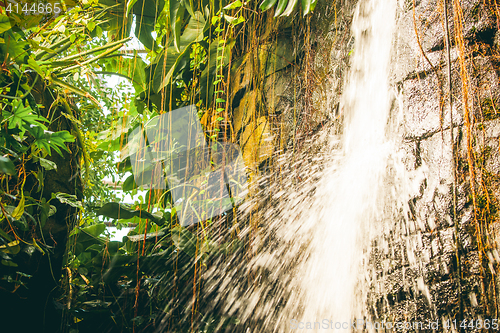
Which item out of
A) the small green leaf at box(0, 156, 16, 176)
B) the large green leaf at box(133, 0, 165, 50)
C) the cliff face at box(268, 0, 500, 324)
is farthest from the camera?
the large green leaf at box(133, 0, 165, 50)

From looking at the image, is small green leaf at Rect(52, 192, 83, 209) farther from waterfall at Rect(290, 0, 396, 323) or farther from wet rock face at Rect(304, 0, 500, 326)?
wet rock face at Rect(304, 0, 500, 326)

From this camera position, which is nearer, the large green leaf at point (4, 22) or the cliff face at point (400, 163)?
the large green leaf at point (4, 22)

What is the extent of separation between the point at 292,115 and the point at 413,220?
0.72 m

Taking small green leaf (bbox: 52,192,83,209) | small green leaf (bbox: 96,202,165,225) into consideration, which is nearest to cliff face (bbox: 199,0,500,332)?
small green leaf (bbox: 96,202,165,225)

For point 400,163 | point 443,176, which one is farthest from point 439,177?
point 400,163

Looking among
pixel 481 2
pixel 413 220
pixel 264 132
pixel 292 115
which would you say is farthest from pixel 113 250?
pixel 481 2

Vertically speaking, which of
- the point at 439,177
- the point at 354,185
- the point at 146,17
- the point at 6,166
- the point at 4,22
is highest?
the point at 146,17

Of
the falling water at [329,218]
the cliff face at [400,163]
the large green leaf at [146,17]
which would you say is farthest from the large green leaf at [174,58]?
the falling water at [329,218]

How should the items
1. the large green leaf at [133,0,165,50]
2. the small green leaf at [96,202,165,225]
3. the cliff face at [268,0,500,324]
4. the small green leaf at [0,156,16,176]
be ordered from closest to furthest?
the small green leaf at [0,156,16,176] < the cliff face at [268,0,500,324] < the small green leaf at [96,202,165,225] < the large green leaf at [133,0,165,50]

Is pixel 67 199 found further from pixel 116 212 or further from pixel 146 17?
pixel 146 17

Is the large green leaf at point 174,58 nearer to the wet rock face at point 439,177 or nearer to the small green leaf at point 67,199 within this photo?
the small green leaf at point 67,199

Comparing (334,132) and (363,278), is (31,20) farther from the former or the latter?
(363,278)

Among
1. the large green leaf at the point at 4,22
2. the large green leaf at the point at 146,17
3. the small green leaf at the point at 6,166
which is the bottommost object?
the small green leaf at the point at 6,166

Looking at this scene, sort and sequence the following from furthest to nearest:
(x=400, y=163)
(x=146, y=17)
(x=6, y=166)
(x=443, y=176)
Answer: (x=146, y=17) → (x=400, y=163) → (x=443, y=176) → (x=6, y=166)
